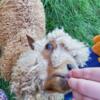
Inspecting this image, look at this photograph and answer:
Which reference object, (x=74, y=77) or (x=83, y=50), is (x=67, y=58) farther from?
(x=74, y=77)

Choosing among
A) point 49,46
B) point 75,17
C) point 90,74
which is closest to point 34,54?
point 49,46

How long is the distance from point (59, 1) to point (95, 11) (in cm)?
25

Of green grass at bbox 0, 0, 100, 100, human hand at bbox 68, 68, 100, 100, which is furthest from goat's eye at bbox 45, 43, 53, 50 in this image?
green grass at bbox 0, 0, 100, 100

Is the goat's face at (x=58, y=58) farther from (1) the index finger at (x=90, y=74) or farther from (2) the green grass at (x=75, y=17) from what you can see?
(2) the green grass at (x=75, y=17)

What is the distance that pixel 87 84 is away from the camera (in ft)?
0.93

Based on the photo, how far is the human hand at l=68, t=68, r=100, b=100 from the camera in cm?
27

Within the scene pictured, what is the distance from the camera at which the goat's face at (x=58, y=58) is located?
58 cm

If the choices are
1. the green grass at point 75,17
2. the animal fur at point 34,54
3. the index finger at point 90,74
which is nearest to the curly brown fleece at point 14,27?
the animal fur at point 34,54

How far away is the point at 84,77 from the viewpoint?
0.31m

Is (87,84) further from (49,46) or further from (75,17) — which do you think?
(75,17)

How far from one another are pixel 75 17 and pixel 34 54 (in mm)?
956

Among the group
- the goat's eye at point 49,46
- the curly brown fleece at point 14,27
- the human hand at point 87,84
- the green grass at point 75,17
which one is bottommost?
the green grass at point 75,17

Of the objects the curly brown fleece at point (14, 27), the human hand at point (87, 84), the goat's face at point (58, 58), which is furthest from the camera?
the curly brown fleece at point (14, 27)

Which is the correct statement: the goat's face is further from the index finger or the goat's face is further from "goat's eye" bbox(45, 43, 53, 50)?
the index finger
